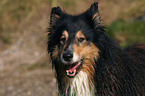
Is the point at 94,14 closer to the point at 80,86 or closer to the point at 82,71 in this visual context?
the point at 82,71

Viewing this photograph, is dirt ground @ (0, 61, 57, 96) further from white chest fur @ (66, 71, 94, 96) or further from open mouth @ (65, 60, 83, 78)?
open mouth @ (65, 60, 83, 78)

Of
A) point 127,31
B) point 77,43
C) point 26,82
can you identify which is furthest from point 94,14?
point 127,31

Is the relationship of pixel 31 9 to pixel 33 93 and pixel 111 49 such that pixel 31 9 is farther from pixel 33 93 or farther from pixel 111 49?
pixel 111 49

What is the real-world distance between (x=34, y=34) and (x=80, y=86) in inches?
423

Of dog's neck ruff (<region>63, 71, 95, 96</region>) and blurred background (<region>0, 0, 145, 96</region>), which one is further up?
blurred background (<region>0, 0, 145, 96</region>)

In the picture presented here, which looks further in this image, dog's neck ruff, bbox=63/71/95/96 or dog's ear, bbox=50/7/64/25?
dog's ear, bbox=50/7/64/25

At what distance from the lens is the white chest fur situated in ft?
13.4

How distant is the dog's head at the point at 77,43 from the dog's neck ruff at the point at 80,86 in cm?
11

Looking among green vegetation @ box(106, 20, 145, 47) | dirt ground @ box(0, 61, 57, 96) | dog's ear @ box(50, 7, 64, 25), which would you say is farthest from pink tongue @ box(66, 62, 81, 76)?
green vegetation @ box(106, 20, 145, 47)

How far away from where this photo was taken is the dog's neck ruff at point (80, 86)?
407 centimetres

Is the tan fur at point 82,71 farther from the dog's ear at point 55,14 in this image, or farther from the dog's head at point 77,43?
the dog's ear at point 55,14

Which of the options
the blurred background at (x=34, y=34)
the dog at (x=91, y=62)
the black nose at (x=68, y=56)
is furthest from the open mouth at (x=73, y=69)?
the blurred background at (x=34, y=34)

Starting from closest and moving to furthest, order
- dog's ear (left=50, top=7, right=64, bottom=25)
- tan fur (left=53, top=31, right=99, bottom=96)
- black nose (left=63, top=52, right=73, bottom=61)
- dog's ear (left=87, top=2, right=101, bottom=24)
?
black nose (left=63, top=52, right=73, bottom=61) < tan fur (left=53, top=31, right=99, bottom=96) < dog's ear (left=87, top=2, right=101, bottom=24) < dog's ear (left=50, top=7, right=64, bottom=25)

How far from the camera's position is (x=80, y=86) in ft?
13.5
